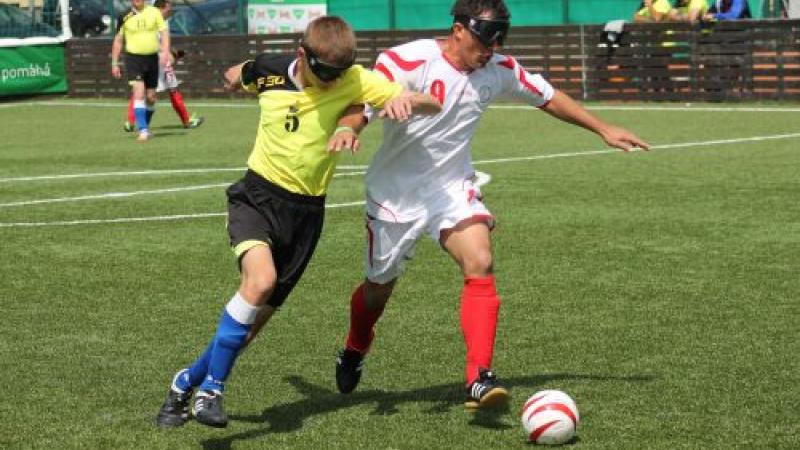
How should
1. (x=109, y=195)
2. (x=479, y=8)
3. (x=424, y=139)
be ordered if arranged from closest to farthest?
(x=479, y=8) < (x=424, y=139) < (x=109, y=195)

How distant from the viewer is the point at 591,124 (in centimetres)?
786

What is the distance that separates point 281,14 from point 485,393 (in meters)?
30.6

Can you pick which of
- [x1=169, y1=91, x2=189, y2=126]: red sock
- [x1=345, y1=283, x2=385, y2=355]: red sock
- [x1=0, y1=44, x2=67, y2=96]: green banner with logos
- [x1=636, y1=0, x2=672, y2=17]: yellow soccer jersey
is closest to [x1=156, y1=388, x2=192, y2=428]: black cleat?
[x1=345, y1=283, x2=385, y2=355]: red sock

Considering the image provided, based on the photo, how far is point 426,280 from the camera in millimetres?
11023

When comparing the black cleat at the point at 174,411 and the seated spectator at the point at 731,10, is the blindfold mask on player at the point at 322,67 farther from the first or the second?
the seated spectator at the point at 731,10

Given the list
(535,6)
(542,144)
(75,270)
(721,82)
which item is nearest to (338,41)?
(75,270)

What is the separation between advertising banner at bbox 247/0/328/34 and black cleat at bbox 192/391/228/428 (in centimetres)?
2954

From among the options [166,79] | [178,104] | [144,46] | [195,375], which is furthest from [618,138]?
[178,104]

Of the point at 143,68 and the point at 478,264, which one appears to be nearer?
the point at 478,264

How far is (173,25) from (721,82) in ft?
50.5

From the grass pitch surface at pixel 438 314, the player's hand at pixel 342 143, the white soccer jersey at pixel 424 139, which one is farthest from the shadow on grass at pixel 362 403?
the player's hand at pixel 342 143

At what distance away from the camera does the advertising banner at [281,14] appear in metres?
36.3

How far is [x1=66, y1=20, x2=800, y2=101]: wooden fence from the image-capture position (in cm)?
2767

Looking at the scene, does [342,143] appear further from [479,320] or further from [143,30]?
[143,30]
